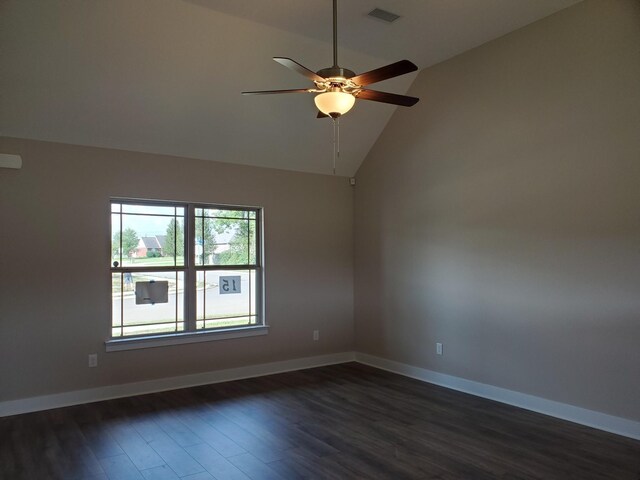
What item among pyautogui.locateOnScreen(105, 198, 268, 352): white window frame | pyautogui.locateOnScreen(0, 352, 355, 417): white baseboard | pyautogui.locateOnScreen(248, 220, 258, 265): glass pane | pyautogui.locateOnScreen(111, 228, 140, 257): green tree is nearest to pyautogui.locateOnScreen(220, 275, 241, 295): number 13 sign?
pyautogui.locateOnScreen(105, 198, 268, 352): white window frame

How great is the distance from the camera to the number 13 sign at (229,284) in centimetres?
538

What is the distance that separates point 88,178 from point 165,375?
2.17 meters

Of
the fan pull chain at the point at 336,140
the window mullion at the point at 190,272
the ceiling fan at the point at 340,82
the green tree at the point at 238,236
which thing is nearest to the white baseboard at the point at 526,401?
the green tree at the point at 238,236

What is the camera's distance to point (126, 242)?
15.5 feet

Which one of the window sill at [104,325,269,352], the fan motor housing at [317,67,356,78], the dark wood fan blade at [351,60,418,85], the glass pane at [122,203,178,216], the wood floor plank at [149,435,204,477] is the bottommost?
the wood floor plank at [149,435,204,477]

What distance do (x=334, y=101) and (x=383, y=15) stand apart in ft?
4.80

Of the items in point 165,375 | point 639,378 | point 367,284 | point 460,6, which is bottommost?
point 165,375

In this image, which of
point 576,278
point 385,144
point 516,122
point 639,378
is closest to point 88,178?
point 385,144

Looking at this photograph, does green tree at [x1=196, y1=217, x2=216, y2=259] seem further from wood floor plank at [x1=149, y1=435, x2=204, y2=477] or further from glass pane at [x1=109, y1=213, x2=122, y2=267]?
wood floor plank at [x1=149, y1=435, x2=204, y2=477]

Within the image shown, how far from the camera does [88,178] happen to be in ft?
14.6

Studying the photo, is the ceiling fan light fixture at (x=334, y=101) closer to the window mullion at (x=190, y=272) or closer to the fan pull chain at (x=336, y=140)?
the fan pull chain at (x=336, y=140)

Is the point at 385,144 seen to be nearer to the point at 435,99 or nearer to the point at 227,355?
the point at 435,99

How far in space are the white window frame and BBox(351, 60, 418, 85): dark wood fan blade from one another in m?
2.86

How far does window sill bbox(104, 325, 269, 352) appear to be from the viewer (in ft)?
15.0
